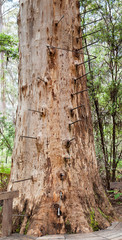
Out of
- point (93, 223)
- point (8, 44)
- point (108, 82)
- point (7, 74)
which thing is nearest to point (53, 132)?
point (93, 223)

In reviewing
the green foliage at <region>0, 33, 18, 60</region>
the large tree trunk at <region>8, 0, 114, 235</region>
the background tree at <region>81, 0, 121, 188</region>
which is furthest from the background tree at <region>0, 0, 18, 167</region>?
the large tree trunk at <region>8, 0, 114, 235</region>

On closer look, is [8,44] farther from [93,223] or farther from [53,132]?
[93,223]

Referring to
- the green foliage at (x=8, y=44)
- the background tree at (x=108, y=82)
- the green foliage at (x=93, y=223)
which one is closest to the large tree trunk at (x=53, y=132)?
the green foliage at (x=93, y=223)

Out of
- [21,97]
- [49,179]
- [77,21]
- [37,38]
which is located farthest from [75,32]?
[49,179]

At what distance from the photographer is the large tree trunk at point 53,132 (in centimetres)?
328

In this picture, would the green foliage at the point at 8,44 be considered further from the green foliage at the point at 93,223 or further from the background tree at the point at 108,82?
the green foliage at the point at 93,223

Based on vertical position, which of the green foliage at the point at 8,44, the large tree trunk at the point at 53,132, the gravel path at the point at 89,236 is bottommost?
the gravel path at the point at 89,236

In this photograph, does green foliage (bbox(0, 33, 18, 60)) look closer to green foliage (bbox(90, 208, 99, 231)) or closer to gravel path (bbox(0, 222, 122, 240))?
green foliage (bbox(90, 208, 99, 231))

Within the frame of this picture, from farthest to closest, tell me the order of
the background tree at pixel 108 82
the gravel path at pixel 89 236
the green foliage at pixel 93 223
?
1. the background tree at pixel 108 82
2. the green foliage at pixel 93 223
3. the gravel path at pixel 89 236

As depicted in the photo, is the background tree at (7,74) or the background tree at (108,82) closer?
the background tree at (108,82)

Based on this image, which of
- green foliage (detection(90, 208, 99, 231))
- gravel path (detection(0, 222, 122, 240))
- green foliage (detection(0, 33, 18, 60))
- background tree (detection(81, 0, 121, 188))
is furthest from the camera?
green foliage (detection(0, 33, 18, 60))

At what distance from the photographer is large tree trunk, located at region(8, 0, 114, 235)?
3.28 m

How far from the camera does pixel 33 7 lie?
420 cm

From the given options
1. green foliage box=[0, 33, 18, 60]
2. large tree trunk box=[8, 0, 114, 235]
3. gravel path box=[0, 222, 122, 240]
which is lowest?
gravel path box=[0, 222, 122, 240]
